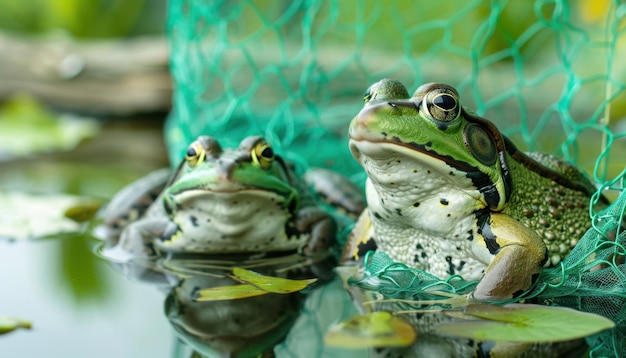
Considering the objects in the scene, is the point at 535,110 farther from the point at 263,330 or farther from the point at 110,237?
the point at 263,330

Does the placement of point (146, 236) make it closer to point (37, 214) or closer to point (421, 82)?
point (37, 214)

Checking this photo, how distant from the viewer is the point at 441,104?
1.54 m

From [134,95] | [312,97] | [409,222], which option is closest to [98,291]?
[409,222]

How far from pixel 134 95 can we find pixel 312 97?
142 cm

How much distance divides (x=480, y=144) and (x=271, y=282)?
2.00 feet

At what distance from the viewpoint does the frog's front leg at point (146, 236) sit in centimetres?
215

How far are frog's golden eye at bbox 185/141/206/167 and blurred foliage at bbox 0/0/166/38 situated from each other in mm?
4020

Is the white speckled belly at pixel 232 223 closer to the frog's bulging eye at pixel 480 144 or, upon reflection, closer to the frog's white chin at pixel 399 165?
the frog's white chin at pixel 399 165

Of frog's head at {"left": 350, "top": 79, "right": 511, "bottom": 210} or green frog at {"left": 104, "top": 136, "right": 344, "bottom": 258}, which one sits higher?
frog's head at {"left": 350, "top": 79, "right": 511, "bottom": 210}

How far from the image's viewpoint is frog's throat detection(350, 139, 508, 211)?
152 centimetres

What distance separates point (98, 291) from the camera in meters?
1.85

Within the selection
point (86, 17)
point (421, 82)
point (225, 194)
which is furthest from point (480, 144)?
point (86, 17)

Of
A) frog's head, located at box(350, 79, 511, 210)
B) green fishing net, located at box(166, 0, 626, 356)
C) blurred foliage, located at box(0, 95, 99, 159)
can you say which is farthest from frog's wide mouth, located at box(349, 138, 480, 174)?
blurred foliage, located at box(0, 95, 99, 159)

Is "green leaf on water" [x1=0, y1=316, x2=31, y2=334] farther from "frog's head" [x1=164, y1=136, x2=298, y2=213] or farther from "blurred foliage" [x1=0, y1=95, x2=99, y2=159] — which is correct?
"blurred foliage" [x1=0, y1=95, x2=99, y2=159]
